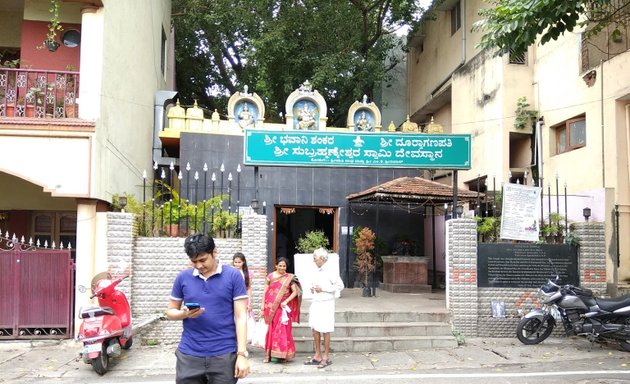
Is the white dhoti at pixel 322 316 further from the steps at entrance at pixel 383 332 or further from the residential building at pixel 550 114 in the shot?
the residential building at pixel 550 114

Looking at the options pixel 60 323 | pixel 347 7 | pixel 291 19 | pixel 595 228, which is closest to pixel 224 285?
pixel 60 323

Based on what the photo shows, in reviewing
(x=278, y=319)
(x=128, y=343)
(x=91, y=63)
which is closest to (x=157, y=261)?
(x=128, y=343)

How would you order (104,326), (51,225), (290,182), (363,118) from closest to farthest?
1. (104,326)
2. (51,225)
3. (290,182)
4. (363,118)

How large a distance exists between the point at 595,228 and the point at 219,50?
1695 cm

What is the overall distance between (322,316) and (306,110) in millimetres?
7977

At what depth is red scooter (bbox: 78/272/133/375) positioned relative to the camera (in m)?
6.95

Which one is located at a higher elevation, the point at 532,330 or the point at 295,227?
the point at 295,227

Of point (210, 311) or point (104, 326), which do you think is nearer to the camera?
point (210, 311)

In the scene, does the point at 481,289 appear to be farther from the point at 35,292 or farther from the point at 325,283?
the point at 35,292

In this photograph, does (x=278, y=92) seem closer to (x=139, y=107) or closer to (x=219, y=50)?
(x=219, y=50)

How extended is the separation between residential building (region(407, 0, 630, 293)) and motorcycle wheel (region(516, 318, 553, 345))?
5.92 ft

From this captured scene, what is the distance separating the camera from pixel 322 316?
7.54 m

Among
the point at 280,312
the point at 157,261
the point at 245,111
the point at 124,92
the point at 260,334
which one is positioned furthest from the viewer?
the point at 245,111

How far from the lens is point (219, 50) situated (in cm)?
2247
